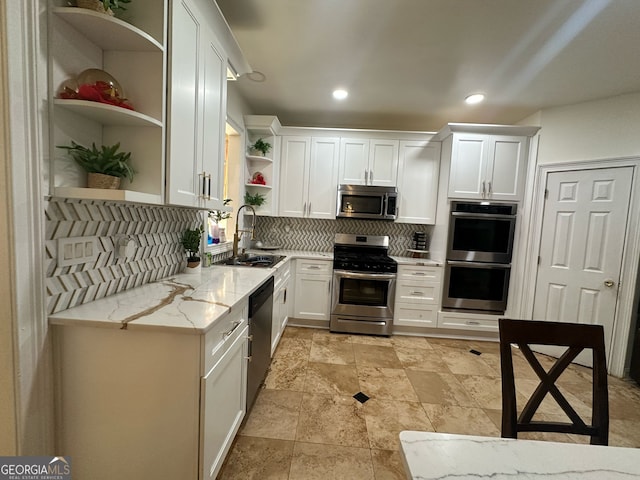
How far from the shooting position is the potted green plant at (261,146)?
326 cm

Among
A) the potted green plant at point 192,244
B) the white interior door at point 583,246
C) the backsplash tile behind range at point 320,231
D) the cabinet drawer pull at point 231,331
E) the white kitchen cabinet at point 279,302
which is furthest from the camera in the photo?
the backsplash tile behind range at point 320,231

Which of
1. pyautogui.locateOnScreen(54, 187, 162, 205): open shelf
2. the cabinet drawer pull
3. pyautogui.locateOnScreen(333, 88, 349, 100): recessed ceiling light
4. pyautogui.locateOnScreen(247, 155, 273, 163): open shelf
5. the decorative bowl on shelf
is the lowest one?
the cabinet drawer pull

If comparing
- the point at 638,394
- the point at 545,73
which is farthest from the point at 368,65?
the point at 638,394

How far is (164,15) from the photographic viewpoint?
1.18 meters

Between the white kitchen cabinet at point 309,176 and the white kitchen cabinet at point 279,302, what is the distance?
82cm

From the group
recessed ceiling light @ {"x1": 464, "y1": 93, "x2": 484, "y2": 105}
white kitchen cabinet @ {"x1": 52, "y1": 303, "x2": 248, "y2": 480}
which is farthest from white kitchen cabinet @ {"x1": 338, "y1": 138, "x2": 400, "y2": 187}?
white kitchen cabinet @ {"x1": 52, "y1": 303, "x2": 248, "y2": 480}

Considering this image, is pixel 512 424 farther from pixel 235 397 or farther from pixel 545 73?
pixel 545 73

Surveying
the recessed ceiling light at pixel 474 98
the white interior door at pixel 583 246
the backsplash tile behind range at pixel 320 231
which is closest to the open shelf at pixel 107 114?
the backsplash tile behind range at pixel 320 231

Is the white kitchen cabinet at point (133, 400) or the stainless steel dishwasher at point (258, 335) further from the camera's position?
the stainless steel dishwasher at point (258, 335)

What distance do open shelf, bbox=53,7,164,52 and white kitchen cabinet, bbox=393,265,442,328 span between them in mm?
2928

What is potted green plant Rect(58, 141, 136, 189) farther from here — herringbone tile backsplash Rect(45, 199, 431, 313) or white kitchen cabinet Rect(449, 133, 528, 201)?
white kitchen cabinet Rect(449, 133, 528, 201)

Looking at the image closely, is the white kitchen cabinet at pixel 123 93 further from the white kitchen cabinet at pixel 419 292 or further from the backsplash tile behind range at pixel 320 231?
the white kitchen cabinet at pixel 419 292

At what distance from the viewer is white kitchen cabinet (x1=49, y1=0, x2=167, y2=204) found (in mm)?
1013

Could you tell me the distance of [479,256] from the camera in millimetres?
3115
